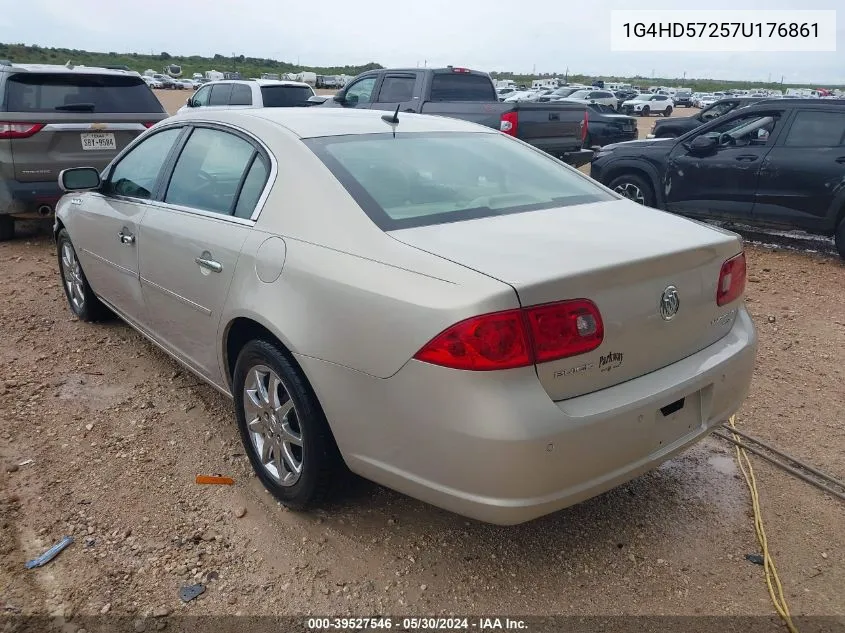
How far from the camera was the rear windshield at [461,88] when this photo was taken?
10.1m

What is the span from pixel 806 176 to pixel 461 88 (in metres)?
5.29

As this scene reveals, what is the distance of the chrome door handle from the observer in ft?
9.70

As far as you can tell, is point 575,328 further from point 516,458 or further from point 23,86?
point 23,86

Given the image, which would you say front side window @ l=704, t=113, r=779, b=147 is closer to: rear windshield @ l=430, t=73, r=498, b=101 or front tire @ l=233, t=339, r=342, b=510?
rear windshield @ l=430, t=73, r=498, b=101

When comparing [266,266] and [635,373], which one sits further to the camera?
[266,266]

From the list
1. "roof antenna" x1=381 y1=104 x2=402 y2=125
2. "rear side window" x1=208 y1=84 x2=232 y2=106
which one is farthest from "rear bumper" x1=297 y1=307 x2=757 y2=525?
"rear side window" x1=208 y1=84 x2=232 y2=106

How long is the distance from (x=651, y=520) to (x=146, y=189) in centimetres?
308

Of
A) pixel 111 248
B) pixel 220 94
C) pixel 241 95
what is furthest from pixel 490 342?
pixel 220 94

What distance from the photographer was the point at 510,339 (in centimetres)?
204

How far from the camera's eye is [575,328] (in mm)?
2129

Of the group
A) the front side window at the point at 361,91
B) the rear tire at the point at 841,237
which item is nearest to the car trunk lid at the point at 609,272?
the rear tire at the point at 841,237

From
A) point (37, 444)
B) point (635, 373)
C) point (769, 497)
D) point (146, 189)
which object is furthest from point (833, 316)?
point (37, 444)

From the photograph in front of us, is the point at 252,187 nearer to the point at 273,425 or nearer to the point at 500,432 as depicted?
the point at 273,425

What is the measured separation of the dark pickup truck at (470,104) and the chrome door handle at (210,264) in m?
6.77
